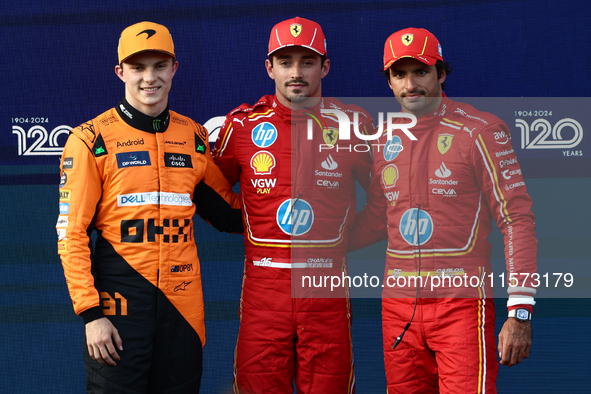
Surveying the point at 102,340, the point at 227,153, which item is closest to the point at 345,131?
the point at 227,153

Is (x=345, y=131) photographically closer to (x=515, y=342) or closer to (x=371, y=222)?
(x=371, y=222)

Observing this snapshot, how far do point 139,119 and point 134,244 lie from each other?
431mm

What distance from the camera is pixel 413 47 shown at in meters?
1.94

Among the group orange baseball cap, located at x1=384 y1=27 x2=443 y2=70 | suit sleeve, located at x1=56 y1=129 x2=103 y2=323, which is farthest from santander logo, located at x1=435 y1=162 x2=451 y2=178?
suit sleeve, located at x1=56 y1=129 x2=103 y2=323

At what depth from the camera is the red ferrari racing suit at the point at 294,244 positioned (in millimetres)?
1975

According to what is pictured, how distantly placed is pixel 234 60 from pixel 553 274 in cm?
178

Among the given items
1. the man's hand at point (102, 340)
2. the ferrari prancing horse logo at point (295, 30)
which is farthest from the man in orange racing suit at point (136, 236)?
the ferrari prancing horse logo at point (295, 30)

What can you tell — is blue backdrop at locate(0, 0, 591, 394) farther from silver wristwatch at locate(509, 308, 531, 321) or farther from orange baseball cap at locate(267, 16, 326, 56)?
silver wristwatch at locate(509, 308, 531, 321)

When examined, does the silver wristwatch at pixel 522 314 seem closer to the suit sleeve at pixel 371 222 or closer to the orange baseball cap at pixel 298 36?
the suit sleeve at pixel 371 222

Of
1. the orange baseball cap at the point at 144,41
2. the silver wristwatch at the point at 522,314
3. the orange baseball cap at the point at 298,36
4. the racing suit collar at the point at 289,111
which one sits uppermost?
the orange baseball cap at the point at 298,36

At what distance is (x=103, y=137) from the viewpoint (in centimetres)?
183

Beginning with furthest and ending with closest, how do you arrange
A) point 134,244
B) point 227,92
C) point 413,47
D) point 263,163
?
point 227,92 → point 263,163 → point 413,47 → point 134,244

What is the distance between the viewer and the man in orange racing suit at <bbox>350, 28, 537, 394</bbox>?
1771 mm

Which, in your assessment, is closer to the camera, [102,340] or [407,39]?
[102,340]
